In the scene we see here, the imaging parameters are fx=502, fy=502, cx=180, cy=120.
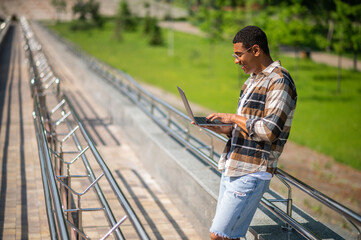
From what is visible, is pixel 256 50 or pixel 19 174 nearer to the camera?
pixel 256 50

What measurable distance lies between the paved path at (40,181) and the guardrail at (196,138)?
0.75 m

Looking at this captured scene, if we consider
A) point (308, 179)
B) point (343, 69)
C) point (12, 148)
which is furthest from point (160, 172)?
point (343, 69)

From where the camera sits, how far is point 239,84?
24.7 meters

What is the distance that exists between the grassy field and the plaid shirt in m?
10.0

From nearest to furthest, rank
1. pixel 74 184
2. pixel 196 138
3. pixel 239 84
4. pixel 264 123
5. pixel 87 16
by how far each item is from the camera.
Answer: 1. pixel 264 123
2. pixel 74 184
3. pixel 196 138
4. pixel 239 84
5. pixel 87 16

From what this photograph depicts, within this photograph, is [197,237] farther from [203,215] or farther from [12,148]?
[12,148]

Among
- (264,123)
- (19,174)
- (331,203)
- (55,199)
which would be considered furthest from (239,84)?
(264,123)

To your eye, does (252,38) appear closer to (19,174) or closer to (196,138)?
(196,138)

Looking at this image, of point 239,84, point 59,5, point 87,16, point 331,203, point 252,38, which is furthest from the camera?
point 59,5

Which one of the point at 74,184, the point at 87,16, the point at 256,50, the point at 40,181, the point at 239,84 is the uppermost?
the point at 256,50

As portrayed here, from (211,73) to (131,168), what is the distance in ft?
70.3

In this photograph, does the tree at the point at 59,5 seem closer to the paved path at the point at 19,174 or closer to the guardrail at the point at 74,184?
the paved path at the point at 19,174

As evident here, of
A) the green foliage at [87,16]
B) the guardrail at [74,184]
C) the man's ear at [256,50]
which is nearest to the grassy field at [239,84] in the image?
the guardrail at [74,184]

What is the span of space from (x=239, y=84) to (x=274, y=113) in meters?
22.4
